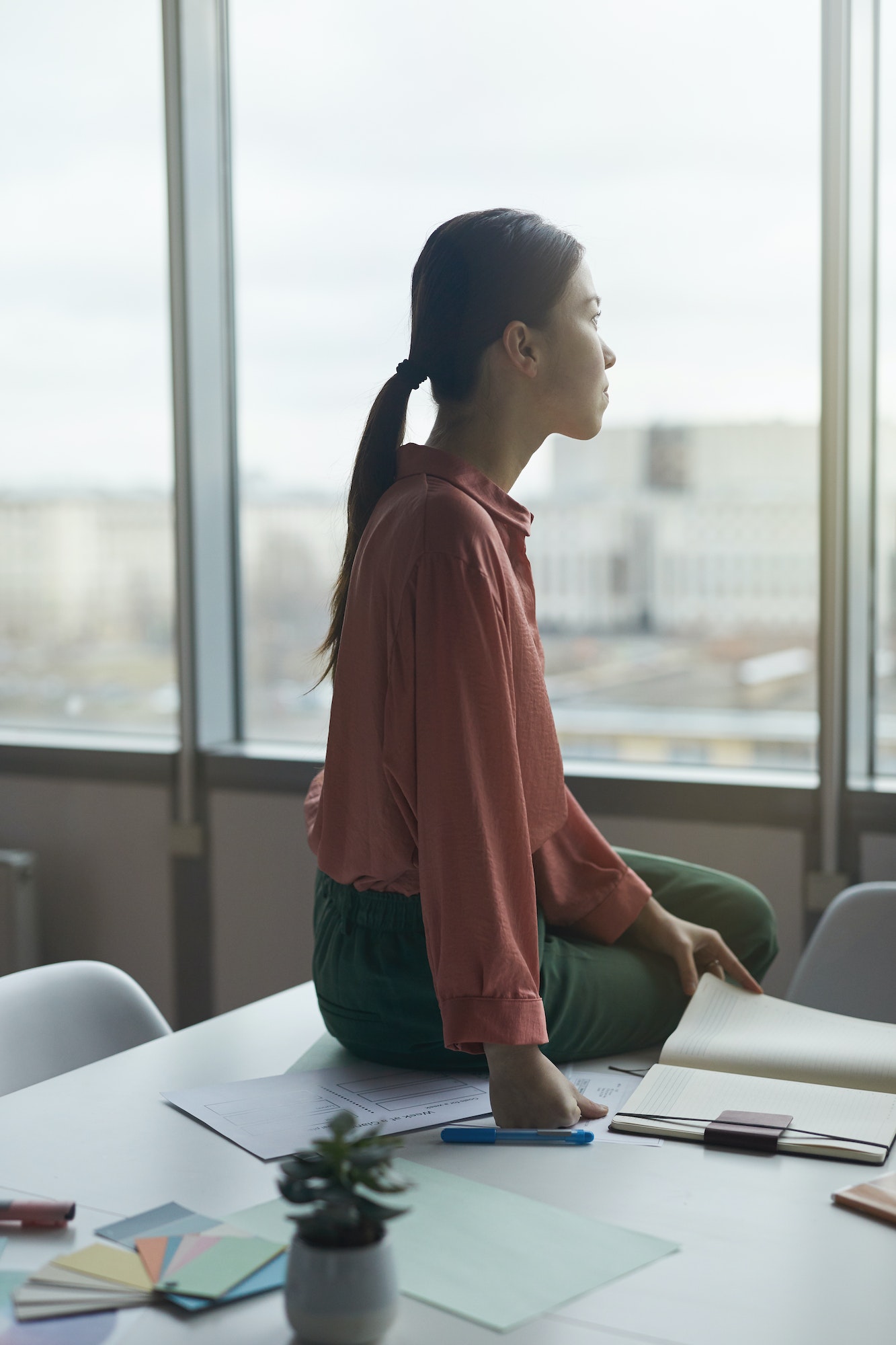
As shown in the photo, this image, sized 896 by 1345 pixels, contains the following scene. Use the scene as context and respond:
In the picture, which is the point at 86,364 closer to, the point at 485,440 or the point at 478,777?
the point at 485,440

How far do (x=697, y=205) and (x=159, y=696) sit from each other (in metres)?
1.50

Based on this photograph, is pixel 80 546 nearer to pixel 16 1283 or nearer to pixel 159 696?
pixel 159 696

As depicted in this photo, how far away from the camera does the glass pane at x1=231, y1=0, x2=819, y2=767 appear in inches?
88.5

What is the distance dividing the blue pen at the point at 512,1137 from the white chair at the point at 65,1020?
0.49 m

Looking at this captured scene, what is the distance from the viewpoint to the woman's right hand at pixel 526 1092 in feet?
3.68

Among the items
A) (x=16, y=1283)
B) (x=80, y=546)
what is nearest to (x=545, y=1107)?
(x=16, y=1283)

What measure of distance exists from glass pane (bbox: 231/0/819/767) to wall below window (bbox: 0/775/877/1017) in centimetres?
25

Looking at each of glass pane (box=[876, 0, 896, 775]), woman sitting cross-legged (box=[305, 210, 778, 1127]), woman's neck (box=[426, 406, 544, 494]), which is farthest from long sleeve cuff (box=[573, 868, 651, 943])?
glass pane (box=[876, 0, 896, 775])

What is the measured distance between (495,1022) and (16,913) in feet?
6.05

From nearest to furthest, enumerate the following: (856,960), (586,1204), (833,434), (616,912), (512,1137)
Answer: (586,1204) → (512,1137) → (616,912) → (856,960) → (833,434)

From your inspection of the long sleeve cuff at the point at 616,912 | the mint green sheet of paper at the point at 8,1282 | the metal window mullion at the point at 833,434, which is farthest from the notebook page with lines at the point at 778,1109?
the metal window mullion at the point at 833,434

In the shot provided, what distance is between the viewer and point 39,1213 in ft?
3.00

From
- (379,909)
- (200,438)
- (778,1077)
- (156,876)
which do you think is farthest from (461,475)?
(156,876)

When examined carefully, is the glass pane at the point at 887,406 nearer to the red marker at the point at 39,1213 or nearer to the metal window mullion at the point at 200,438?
the metal window mullion at the point at 200,438
